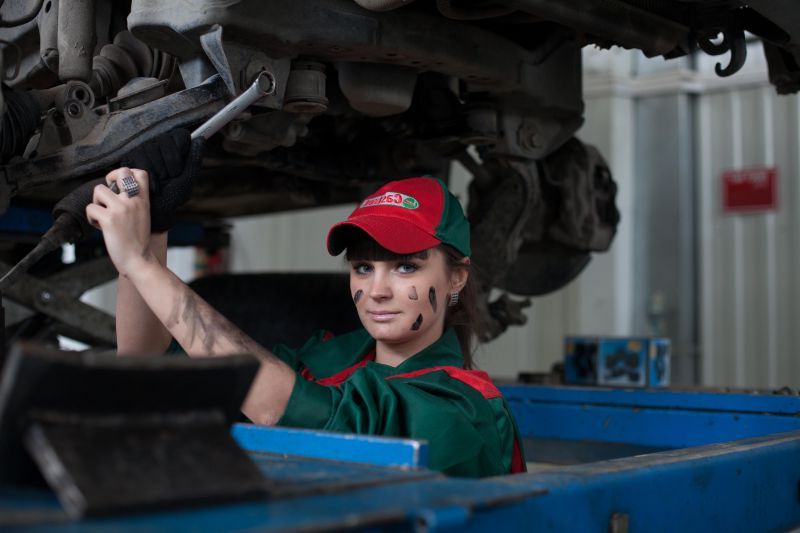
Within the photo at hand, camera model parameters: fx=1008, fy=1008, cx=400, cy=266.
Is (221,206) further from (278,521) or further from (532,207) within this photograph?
(278,521)

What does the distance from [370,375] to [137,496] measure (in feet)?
2.28

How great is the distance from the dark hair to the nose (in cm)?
2

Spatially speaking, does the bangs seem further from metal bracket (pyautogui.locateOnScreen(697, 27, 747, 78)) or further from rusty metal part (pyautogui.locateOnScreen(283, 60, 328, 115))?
metal bracket (pyautogui.locateOnScreen(697, 27, 747, 78))

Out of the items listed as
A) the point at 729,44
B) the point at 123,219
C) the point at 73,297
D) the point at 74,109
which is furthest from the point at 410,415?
the point at 73,297

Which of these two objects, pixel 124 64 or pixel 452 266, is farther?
pixel 124 64

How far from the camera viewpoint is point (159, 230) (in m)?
1.56

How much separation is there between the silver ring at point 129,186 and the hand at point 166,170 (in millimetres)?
66

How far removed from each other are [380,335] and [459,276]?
0.21 metres

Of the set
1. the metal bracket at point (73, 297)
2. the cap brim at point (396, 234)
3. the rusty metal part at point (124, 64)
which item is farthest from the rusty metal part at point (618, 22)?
the metal bracket at point (73, 297)

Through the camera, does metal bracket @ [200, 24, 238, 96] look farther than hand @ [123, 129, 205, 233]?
Yes

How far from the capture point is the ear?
175 centimetres

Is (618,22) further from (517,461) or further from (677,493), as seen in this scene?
(677,493)

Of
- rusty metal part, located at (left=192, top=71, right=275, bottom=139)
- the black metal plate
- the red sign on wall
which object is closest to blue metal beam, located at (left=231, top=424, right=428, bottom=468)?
the black metal plate

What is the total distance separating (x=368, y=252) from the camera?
168 cm
